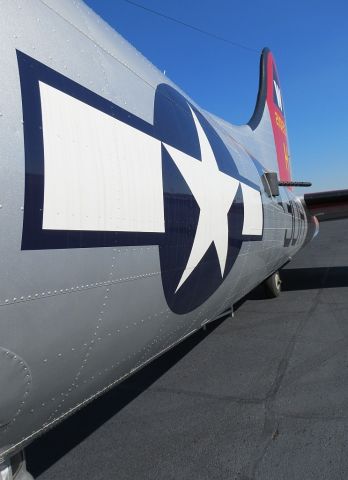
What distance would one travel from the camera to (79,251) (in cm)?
189

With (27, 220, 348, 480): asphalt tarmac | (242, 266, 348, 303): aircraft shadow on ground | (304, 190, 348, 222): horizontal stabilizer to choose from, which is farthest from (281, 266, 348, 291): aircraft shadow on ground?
(27, 220, 348, 480): asphalt tarmac

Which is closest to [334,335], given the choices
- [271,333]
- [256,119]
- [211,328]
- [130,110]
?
[271,333]

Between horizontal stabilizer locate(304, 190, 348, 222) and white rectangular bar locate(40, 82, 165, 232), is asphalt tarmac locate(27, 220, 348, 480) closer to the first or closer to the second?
white rectangular bar locate(40, 82, 165, 232)

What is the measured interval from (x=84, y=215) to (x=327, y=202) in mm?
9369

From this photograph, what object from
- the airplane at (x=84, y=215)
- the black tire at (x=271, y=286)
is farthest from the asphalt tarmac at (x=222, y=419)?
the black tire at (x=271, y=286)

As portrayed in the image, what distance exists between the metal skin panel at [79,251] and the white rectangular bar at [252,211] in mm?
1051

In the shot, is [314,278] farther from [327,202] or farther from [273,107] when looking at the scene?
[273,107]

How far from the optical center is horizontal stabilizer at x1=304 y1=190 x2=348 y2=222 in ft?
32.8

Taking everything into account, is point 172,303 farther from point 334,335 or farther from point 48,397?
point 334,335

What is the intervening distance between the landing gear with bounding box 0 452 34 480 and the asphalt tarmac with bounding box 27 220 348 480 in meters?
0.97

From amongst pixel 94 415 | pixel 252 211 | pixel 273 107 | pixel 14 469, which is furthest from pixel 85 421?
pixel 273 107

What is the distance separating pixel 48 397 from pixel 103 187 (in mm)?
945

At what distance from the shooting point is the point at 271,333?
615 cm

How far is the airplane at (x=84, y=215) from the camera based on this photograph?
5.37 feet
